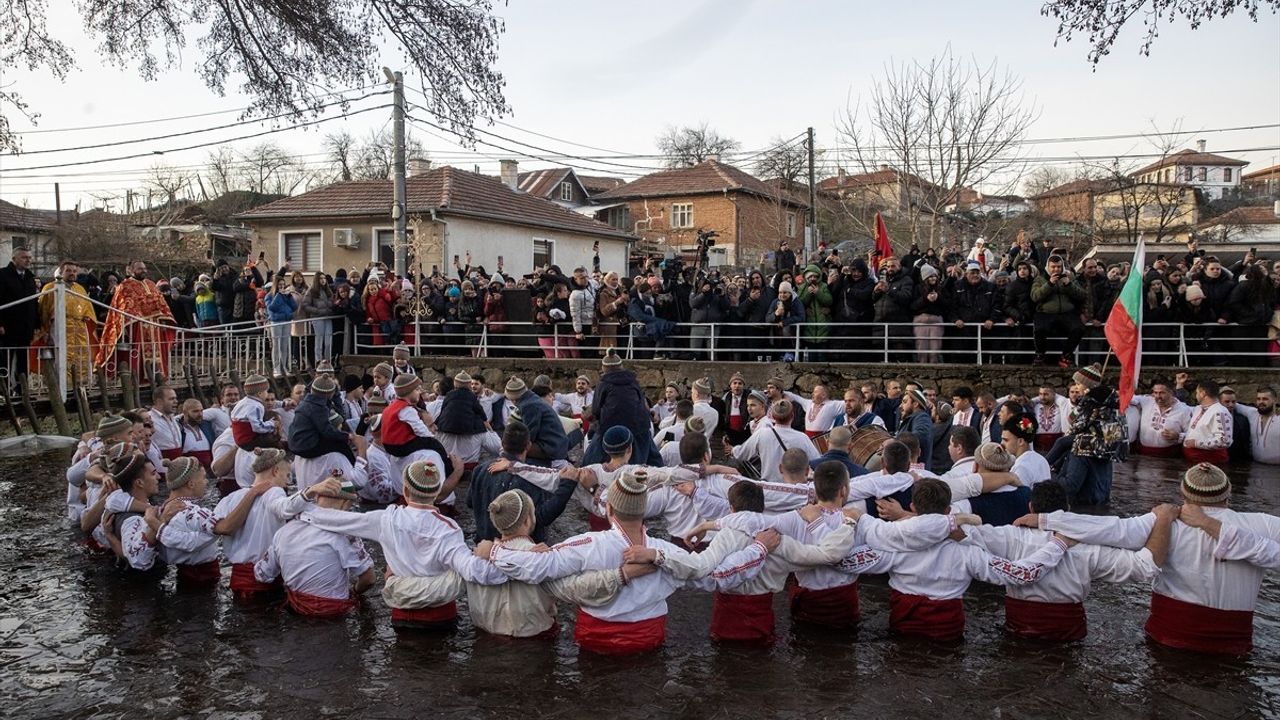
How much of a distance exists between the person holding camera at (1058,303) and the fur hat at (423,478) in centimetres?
1104

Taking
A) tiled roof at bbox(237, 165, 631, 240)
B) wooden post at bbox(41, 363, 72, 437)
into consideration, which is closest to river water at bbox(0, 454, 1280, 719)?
wooden post at bbox(41, 363, 72, 437)

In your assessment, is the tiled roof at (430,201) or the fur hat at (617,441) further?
the tiled roof at (430,201)

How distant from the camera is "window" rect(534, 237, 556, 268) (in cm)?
3259

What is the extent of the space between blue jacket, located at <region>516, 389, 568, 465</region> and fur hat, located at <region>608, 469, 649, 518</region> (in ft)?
10.6

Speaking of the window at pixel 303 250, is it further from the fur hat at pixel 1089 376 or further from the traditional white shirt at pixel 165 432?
the fur hat at pixel 1089 376

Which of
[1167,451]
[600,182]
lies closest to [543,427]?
[1167,451]

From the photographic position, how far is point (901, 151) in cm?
2375

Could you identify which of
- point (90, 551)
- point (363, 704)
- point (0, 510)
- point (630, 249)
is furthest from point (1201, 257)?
point (630, 249)

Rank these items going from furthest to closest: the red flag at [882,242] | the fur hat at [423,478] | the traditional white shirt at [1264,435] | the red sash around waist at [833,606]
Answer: the red flag at [882,242]
the traditional white shirt at [1264,435]
the red sash around waist at [833,606]
the fur hat at [423,478]

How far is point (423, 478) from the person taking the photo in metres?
5.83

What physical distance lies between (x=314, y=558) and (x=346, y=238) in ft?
76.7

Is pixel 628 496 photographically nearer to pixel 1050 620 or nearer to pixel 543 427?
pixel 1050 620

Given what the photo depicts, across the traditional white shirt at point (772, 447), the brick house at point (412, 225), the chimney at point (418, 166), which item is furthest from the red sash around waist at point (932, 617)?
the chimney at point (418, 166)

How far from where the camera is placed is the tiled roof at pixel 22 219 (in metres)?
40.6
